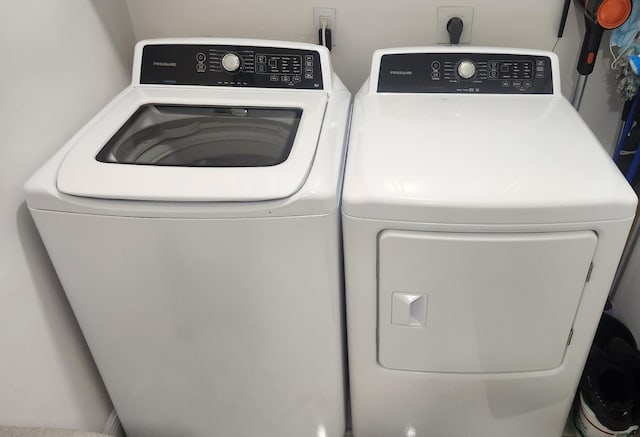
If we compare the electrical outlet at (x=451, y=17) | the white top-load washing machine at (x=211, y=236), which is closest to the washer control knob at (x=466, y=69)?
the electrical outlet at (x=451, y=17)

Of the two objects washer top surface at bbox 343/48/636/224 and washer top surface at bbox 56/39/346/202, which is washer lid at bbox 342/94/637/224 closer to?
washer top surface at bbox 343/48/636/224

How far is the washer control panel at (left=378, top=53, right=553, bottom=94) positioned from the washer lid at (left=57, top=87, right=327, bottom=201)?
279mm

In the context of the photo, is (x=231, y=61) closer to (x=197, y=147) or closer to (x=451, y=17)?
(x=197, y=147)

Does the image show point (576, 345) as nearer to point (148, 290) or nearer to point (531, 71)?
point (531, 71)

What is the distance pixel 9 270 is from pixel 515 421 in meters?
1.37

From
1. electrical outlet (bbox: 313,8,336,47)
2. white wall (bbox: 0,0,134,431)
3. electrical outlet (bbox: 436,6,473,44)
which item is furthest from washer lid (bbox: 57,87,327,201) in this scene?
electrical outlet (bbox: 436,6,473,44)

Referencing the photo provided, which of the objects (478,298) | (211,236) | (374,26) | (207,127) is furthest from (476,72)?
(211,236)

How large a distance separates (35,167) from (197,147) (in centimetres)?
38

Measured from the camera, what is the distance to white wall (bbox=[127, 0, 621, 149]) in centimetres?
161

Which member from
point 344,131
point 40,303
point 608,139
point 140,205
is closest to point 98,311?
point 40,303

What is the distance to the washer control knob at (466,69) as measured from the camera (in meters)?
1.47

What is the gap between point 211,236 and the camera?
115 centimetres

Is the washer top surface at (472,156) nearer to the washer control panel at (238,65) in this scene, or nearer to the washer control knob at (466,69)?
the washer control knob at (466,69)

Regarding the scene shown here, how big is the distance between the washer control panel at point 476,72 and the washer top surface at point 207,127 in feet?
0.81
